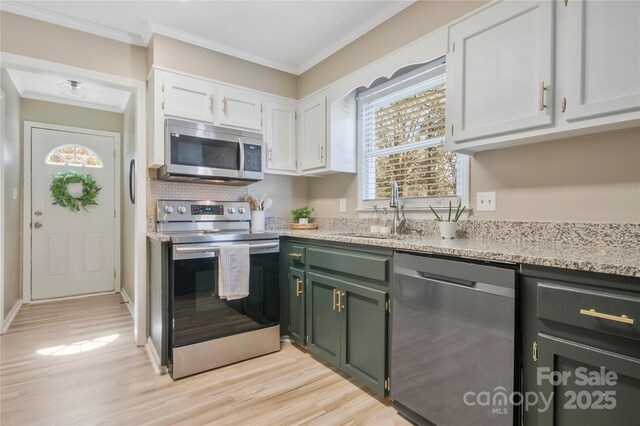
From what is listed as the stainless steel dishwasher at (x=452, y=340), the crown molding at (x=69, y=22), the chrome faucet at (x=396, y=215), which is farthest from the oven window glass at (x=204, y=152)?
the stainless steel dishwasher at (x=452, y=340)

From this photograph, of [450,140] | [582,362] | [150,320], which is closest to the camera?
[582,362]

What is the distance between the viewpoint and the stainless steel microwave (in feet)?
8.14

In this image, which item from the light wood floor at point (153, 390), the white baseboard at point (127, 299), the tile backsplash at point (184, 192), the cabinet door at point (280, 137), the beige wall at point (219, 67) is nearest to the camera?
the light wood floor at point (153, 390)

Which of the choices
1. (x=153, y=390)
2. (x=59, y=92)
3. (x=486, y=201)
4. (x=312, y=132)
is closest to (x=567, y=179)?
(x=486, y=201)

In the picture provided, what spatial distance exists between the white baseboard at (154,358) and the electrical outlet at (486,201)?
2294 mm

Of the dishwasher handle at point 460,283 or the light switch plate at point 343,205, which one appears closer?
the dishwasher handle at point 460,283

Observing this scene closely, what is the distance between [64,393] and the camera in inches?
76.5

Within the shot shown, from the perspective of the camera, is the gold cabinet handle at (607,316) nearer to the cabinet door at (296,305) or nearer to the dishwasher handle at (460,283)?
the dishwasher handle at (460,283)

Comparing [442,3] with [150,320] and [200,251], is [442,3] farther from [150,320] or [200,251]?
[150,320]

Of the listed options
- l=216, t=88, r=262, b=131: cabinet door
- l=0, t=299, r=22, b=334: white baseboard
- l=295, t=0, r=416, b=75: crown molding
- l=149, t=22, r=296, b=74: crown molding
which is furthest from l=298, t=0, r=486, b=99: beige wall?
l=0, t=299, r=22, b=334: white baseboard

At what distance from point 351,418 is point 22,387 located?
2.01m

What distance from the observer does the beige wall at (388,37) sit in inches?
77.5

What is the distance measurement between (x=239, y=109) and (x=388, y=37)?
136cm

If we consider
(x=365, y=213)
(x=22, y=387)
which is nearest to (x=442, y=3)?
(x=365, y=213)
